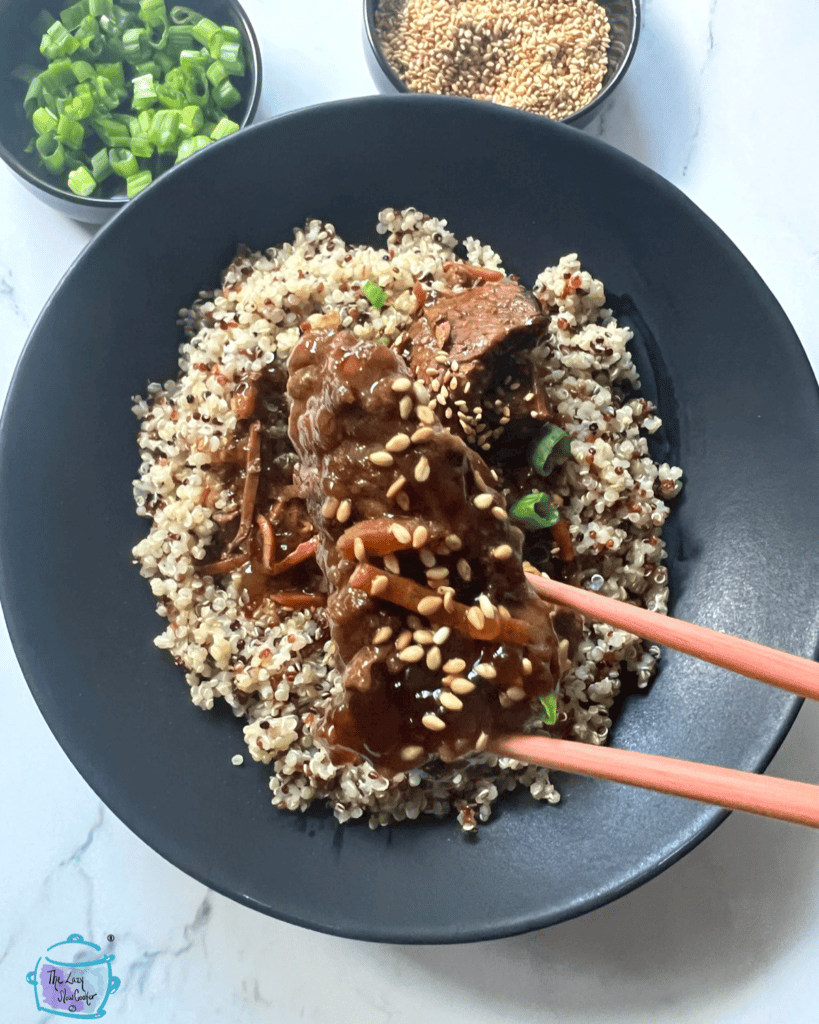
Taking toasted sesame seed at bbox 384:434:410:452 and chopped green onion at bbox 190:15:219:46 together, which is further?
chopped green onion at bbox 190:15:219:46

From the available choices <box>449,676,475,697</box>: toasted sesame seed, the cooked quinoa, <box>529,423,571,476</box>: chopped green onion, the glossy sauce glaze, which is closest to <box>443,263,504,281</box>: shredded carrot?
the cooked quinoa

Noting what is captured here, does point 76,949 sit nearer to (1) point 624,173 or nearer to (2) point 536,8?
(1) point 624,173

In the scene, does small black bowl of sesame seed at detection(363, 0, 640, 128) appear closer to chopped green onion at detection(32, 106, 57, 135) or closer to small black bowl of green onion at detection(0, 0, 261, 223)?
small black bowl of green onion at detection(0, 0, 261, 223)

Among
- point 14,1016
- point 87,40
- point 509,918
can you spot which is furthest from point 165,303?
point 14,1016

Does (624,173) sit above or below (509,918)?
above

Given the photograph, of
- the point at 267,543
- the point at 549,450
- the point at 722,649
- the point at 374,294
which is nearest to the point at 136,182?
the point at 374,294

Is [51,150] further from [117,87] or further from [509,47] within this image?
[509,47]
